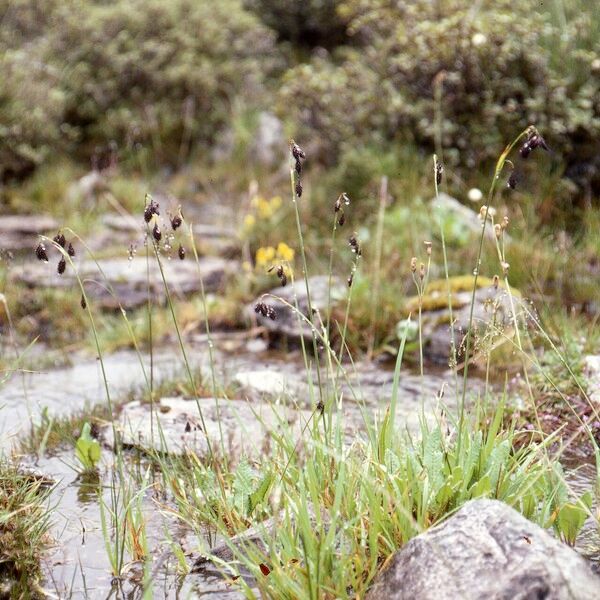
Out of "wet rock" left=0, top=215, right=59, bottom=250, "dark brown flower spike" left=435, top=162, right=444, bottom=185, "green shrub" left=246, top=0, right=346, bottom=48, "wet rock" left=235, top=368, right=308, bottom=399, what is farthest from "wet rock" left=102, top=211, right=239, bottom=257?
"green shrub" left=246, top=0, right=346, bottom=48

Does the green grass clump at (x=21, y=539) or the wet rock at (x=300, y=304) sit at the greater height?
the green grass clump at (x=21, y=539)

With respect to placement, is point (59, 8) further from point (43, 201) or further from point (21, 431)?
point (21, 431)

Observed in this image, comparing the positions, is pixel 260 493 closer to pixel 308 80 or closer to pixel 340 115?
pixel 340 115

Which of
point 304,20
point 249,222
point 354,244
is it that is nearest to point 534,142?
point 354,244

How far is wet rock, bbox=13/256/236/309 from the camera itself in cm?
725

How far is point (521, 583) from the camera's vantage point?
7.14 feet

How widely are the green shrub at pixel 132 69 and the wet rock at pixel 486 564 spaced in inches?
326

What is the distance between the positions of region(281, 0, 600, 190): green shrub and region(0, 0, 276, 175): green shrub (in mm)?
2886

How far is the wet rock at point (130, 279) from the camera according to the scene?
286 inches

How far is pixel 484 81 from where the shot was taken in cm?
762

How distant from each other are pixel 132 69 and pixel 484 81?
473 centimetres

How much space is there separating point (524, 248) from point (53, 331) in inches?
147

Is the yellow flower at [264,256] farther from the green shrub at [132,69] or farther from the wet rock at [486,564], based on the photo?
the green shrub at [132,69]

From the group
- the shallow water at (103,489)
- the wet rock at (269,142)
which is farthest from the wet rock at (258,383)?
the wet rock at (269,142)
